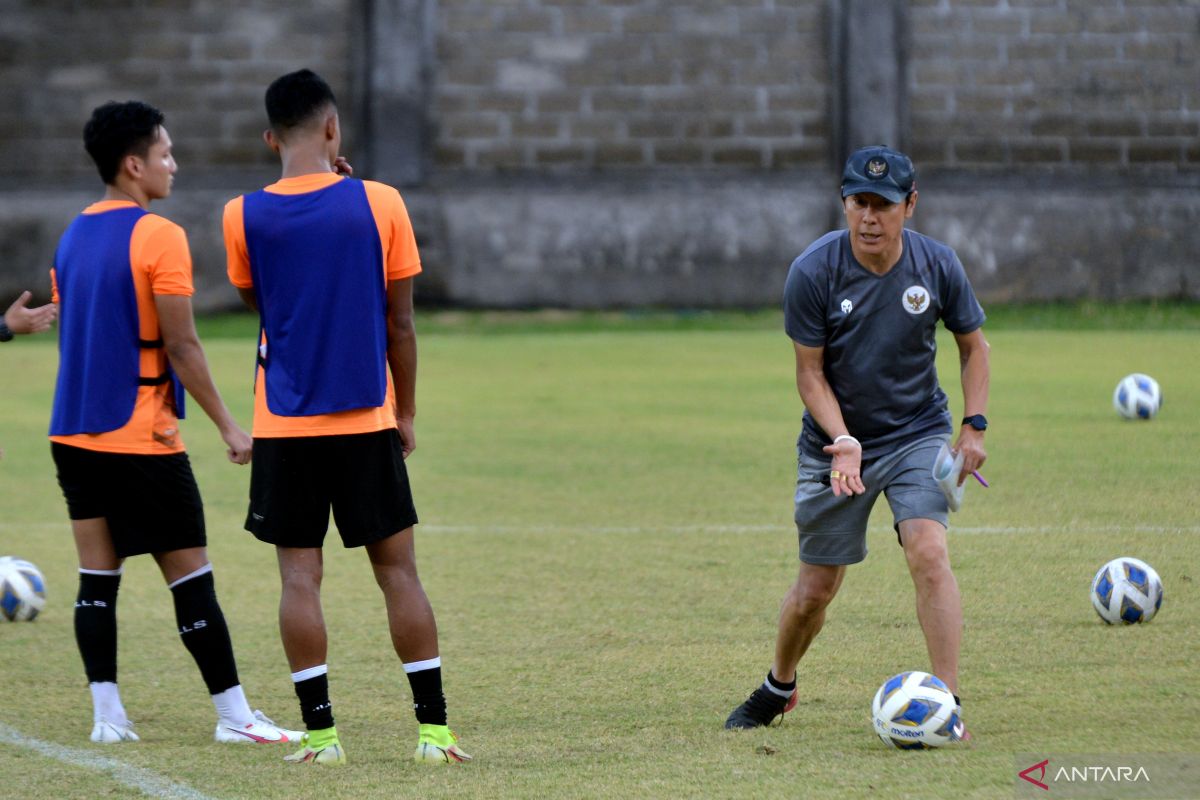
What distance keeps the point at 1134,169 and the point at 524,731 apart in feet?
60.8

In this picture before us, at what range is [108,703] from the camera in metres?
5.51

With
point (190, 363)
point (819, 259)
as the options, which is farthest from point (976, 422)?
point (190, 363)

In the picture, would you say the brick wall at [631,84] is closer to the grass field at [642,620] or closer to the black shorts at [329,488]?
the grass field at [642,620]

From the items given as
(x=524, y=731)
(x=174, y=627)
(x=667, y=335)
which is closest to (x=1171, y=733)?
(x=524, y=731)

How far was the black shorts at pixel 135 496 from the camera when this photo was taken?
5.43 meters

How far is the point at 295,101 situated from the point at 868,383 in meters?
1.96

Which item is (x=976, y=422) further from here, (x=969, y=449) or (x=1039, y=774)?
(x=1039, y=774)

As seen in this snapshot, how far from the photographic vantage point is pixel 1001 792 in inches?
175

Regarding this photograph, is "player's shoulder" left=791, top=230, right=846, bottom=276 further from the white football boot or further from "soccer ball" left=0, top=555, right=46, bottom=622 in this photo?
"soccer ball" left=0, top=555, right=46, bottom=622

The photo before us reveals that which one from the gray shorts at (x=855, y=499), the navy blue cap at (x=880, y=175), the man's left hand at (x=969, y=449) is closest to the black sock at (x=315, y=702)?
the gray shorts at (x=855, y=499)

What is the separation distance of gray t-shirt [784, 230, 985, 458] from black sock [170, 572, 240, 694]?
205 cm

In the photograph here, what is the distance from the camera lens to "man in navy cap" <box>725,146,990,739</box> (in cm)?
527

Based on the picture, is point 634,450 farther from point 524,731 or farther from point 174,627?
point 524,731

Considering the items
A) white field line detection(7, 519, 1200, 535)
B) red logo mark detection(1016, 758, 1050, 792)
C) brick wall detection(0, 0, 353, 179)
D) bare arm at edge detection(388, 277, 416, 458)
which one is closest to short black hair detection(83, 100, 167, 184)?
bare arm at edge detection(388, 277, 416, 458)
